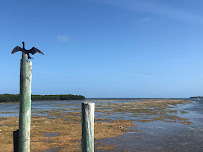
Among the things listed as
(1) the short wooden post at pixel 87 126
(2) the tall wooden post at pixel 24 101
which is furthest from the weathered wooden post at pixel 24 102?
(1) the short wooden post at pixel 87 126

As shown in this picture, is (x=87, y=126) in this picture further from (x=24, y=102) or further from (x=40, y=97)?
(x=40, y=97)

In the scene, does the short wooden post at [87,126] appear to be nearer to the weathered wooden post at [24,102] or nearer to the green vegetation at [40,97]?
the weathered wooden post at [24,102]

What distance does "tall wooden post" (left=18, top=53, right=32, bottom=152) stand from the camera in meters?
5.99

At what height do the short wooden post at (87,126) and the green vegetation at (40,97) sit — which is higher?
the short wooden post at (87,126)

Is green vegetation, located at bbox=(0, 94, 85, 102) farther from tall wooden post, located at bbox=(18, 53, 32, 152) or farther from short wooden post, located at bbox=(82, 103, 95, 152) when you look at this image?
short wooden post, located at bbox=(82, 103, 95, 152)

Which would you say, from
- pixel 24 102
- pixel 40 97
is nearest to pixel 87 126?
pixel 24 102

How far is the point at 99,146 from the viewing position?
9.74 meters

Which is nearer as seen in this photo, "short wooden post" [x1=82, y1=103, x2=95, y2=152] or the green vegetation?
"short wooden post" [x1=82, y1=103, x2=95, y2=152]

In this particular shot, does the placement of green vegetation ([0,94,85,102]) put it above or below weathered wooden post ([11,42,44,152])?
below

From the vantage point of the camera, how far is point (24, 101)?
6.02 meters

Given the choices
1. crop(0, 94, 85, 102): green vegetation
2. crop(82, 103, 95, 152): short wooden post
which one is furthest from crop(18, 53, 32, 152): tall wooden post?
crop(0, 94, 85, 102): green vegetation

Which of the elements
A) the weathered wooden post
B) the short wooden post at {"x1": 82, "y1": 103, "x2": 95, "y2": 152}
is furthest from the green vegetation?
the short wooden post at {"x1": 82, "y1": 103, "x2": 95, "y2": 152}

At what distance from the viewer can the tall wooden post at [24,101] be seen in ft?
19.6

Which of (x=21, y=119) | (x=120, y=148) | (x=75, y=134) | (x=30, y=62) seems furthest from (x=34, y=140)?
(x=30, y=62)
